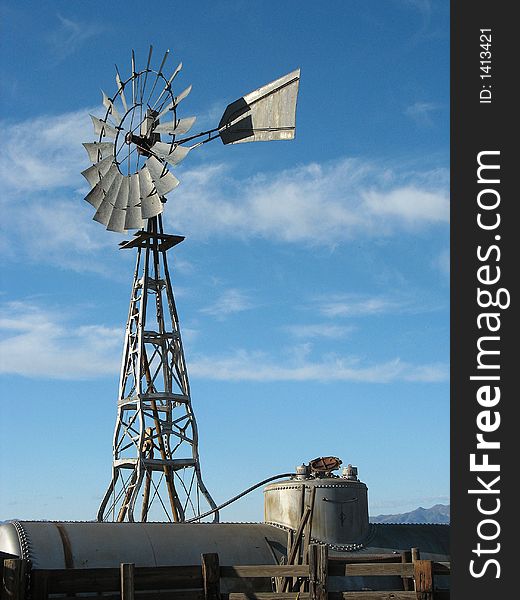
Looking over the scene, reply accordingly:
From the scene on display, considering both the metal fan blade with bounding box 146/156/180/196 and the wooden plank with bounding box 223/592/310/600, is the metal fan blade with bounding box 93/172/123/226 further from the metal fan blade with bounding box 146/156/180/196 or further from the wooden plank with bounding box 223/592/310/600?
the wooden plank with bounding box 223/592/310/600

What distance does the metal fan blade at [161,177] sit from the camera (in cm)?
3209

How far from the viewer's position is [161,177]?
106 feet

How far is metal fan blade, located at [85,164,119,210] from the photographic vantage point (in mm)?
32906

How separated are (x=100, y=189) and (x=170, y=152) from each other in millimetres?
2972

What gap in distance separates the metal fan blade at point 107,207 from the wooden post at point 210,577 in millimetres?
17102

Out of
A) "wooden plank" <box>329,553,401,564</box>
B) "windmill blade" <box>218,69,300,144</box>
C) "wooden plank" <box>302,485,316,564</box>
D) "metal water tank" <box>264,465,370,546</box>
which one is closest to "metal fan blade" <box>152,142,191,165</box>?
"windmill blade" <box>218,69,300,144</box>

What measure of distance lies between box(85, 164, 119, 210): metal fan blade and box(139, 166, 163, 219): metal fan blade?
4.30ft

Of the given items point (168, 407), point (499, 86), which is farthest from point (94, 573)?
point (168, 407)

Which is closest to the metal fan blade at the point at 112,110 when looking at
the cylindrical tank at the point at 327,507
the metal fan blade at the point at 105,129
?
the metal fan blade at the point at 105,129

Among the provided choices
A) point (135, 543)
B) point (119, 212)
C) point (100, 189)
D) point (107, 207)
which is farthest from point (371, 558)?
point (100, 189)

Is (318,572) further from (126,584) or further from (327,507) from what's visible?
(327,507)

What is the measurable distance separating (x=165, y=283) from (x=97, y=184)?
4.79m

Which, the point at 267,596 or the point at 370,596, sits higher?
the point at 370,596

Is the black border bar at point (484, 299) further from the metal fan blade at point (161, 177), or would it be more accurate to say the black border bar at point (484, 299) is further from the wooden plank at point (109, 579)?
the metal fan blade at point (161, 177)
